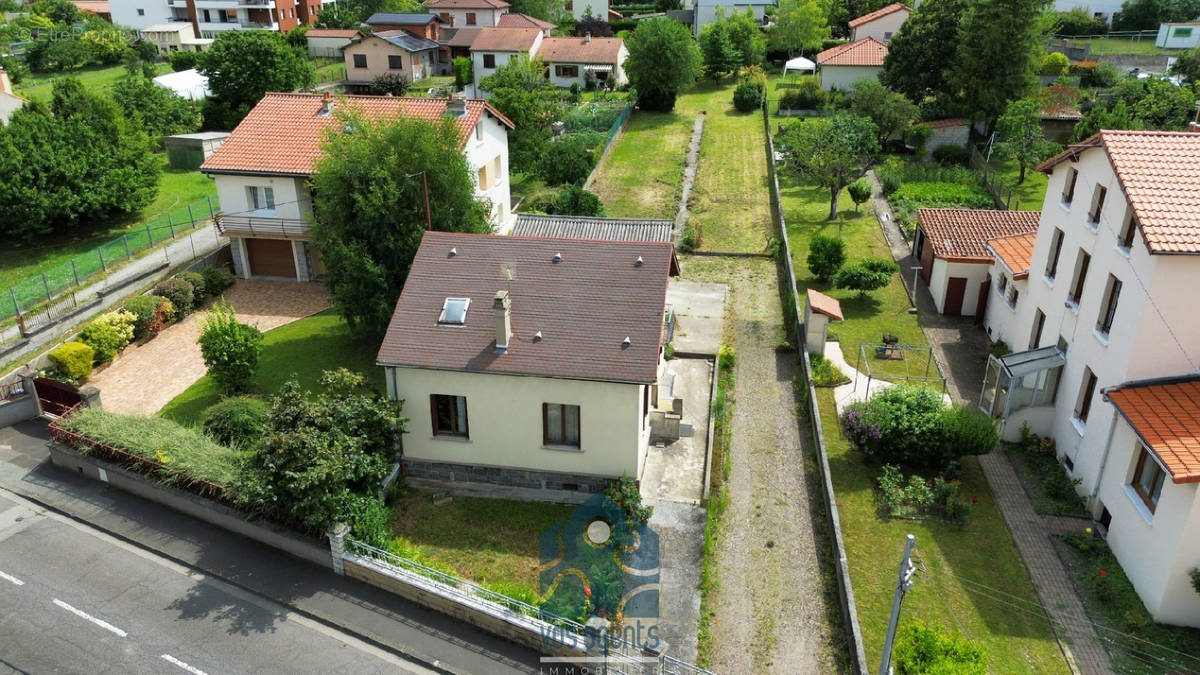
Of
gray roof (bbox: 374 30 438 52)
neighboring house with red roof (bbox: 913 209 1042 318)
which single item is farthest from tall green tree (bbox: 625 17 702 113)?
neighboring house with red roof (bbox: 913 209 1042 318)

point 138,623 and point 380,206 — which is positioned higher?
point 380,206

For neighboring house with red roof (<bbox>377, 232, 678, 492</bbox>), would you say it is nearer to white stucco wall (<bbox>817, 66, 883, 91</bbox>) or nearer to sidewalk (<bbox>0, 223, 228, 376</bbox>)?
sidewalk (<bbox>0, 223, 228, 376</bbox>)

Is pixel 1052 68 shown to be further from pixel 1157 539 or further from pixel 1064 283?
pixel 1157 539

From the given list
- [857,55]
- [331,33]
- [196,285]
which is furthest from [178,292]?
[331,33]

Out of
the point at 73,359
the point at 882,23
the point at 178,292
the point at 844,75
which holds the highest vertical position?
the point at 882,23

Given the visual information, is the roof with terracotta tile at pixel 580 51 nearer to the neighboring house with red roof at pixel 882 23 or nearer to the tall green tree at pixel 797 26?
the tall green tree at pixel 797 26

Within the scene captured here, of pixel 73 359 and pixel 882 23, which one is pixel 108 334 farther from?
pixel 882 23

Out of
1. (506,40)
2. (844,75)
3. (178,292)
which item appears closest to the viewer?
(178,292)
